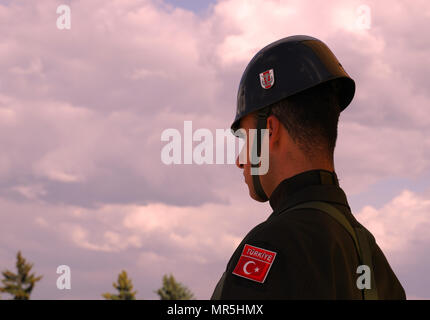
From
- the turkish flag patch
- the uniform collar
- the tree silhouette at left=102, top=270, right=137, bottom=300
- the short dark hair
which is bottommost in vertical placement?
the turkish flag patch

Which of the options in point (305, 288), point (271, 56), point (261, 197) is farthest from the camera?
point (271, 56)

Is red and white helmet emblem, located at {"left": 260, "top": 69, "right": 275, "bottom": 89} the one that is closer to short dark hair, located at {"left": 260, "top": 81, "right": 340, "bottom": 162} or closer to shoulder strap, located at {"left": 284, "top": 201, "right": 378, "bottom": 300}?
short dark hair, located at {"left": 260, "top": 81, "right": 340, "bottom": 162}

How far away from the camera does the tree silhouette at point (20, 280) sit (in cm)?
7356

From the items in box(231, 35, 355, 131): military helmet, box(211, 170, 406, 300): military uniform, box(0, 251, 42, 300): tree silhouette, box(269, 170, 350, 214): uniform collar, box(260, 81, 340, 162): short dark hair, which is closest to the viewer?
box(211, 170, 406, 300): military uniform

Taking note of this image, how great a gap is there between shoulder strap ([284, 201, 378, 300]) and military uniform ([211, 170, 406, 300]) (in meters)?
0.04

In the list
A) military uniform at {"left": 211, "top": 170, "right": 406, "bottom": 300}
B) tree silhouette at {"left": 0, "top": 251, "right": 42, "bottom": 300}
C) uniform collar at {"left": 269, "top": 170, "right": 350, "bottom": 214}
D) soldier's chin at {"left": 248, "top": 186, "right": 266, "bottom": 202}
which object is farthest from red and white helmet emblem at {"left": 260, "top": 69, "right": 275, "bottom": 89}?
tree silhouette at {"left": 0, "top": 251, "right": 42, "bottom": 300}

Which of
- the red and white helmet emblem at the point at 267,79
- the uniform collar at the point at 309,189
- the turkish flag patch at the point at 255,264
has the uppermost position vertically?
the red and white helmet emblem at the point at 267,79

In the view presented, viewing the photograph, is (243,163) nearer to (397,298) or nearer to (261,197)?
(261,197)

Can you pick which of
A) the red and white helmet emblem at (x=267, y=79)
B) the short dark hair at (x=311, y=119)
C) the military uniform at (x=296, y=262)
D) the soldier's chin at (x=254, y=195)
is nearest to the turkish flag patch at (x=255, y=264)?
the military uniform at (x=296, y=262)

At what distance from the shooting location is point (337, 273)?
157 inches

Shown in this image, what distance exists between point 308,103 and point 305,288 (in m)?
1.58

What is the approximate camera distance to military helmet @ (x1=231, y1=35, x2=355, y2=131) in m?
5.00

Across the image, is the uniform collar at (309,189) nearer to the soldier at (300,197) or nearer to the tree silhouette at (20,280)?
the soldier at (300,197)
